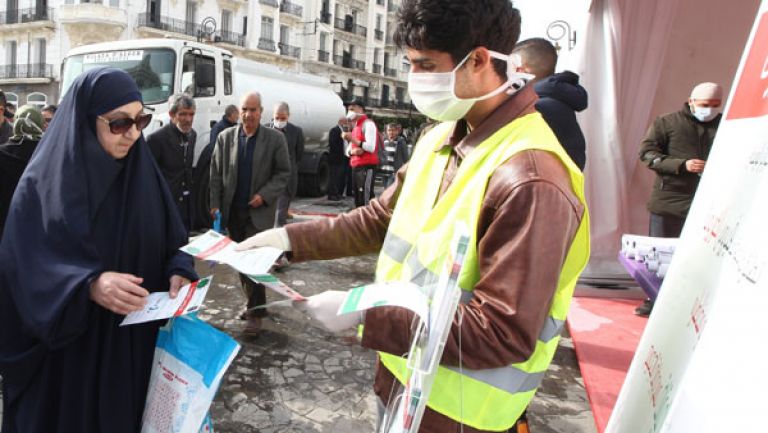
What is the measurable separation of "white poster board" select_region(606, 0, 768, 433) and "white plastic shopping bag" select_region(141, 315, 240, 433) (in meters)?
1.03

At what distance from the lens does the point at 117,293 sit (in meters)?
1.54

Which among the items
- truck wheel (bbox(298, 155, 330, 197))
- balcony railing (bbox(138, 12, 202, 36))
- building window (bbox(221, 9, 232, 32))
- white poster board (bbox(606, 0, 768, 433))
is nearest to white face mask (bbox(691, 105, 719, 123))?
white poster board (bbox(606, 0, 768, 433))

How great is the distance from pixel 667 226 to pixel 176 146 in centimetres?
430

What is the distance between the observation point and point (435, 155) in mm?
1458

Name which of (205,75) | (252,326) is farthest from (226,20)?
(252,326)

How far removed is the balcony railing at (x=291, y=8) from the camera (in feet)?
132

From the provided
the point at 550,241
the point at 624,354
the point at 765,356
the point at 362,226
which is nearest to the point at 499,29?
the point at 550,241

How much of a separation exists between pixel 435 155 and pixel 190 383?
95 cm

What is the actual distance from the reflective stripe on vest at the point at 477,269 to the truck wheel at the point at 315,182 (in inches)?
400

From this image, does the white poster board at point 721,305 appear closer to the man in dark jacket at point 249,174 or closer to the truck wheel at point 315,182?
the man in dark jacket at point 249,174

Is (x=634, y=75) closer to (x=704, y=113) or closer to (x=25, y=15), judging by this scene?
(x=704, y=113)

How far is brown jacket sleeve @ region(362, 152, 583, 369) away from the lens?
39.9 inches

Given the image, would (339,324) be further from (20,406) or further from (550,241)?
(20,406)

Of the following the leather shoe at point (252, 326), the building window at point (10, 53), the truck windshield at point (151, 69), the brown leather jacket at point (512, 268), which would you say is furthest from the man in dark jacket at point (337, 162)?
the building window at point (10, 53)
